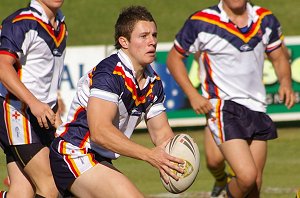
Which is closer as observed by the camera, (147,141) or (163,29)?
(147,141)

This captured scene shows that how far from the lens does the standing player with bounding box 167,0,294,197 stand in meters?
9.69

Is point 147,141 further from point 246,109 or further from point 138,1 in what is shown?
point 138,1

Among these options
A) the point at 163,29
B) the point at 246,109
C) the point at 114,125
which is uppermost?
the point at 114,125

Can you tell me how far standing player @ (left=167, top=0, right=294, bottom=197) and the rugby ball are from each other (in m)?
2.23

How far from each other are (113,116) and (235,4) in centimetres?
285

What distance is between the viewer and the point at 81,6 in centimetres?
2128

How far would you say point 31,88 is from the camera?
28.6 ft

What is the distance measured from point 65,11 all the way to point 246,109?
11.7m

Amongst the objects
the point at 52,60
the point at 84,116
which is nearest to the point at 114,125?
the point at 84,116

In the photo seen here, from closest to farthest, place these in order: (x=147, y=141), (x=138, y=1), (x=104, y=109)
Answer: (x=104, y=109), (x=147, y=141), (x=138, y=1)

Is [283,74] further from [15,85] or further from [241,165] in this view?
[15,85]

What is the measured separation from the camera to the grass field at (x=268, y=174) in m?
11.3

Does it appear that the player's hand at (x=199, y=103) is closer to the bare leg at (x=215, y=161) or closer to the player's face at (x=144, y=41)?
the bare leg at (x=215, y=161)

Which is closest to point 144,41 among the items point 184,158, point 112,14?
point 184,158
